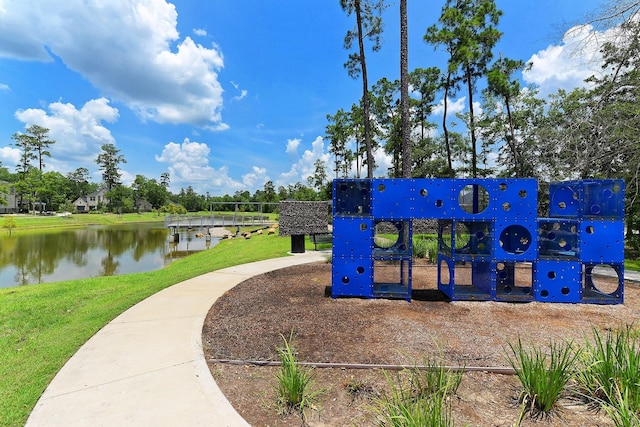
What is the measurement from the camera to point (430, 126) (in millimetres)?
28531

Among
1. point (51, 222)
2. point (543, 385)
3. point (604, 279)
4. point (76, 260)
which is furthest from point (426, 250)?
point (51, 222)

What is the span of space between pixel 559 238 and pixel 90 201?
101 metres

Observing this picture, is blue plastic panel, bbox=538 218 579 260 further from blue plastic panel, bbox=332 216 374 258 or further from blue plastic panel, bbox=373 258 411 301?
blue plastic panel, bbox=332 216 374 258

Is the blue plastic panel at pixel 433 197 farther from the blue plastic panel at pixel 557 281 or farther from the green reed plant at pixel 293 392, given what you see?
the green reed plant at pixel 293 392

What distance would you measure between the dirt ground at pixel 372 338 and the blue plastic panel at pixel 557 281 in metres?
0.19

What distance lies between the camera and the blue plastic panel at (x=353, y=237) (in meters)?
6.46

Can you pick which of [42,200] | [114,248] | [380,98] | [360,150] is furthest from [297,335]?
[42,200]

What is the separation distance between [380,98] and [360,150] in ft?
20.9

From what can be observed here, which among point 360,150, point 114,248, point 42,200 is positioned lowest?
point 114,248

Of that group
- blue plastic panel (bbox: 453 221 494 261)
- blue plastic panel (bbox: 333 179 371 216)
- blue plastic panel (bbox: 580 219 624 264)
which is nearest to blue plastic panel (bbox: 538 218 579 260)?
blue plastic panel (bbox: 580 219 624 264)

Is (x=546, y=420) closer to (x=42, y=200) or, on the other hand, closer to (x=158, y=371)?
(x=158, y=371)

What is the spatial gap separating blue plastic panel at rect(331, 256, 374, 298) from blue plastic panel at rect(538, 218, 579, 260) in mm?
3613

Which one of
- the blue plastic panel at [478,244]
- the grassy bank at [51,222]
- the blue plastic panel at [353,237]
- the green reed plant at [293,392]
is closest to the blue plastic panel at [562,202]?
the blue plastic panel at [478,244]

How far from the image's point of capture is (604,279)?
847 cm
